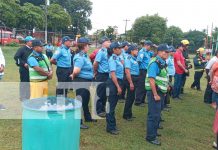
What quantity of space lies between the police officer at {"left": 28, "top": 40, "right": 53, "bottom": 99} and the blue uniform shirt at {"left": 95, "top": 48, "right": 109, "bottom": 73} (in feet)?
4.57

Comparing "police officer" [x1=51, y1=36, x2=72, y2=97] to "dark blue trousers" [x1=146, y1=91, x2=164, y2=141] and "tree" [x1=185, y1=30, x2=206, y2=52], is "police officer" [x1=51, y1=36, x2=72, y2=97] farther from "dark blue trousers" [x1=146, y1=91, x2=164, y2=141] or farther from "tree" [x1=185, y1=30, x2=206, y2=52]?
"tree" [x1=185, y1=30, x2=206, y2=52]

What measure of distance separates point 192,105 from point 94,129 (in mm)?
3974

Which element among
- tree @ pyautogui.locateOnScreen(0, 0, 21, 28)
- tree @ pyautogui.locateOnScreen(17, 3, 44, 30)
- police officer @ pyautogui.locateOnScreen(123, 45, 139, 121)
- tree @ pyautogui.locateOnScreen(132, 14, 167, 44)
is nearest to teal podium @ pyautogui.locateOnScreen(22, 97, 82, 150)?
police officer @ pyautogui.locateOnScreen(123, 45, 139, 121)

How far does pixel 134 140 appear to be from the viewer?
528 centimetres

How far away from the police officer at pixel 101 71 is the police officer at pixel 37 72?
Answer: 4.62 ft

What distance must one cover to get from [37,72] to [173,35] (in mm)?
61379

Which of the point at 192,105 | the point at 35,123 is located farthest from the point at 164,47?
the point at 192,105

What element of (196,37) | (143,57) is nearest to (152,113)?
(143,57)

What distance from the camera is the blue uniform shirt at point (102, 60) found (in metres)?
6.62

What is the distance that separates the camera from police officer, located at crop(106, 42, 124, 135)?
212 inches

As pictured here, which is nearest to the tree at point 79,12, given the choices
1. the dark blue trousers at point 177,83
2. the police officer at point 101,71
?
the dark blue trousers at point 177,83

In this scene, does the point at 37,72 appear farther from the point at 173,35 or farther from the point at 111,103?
the point at 173,35

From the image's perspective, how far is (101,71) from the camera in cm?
671

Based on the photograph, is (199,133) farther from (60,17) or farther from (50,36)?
(60,17)
